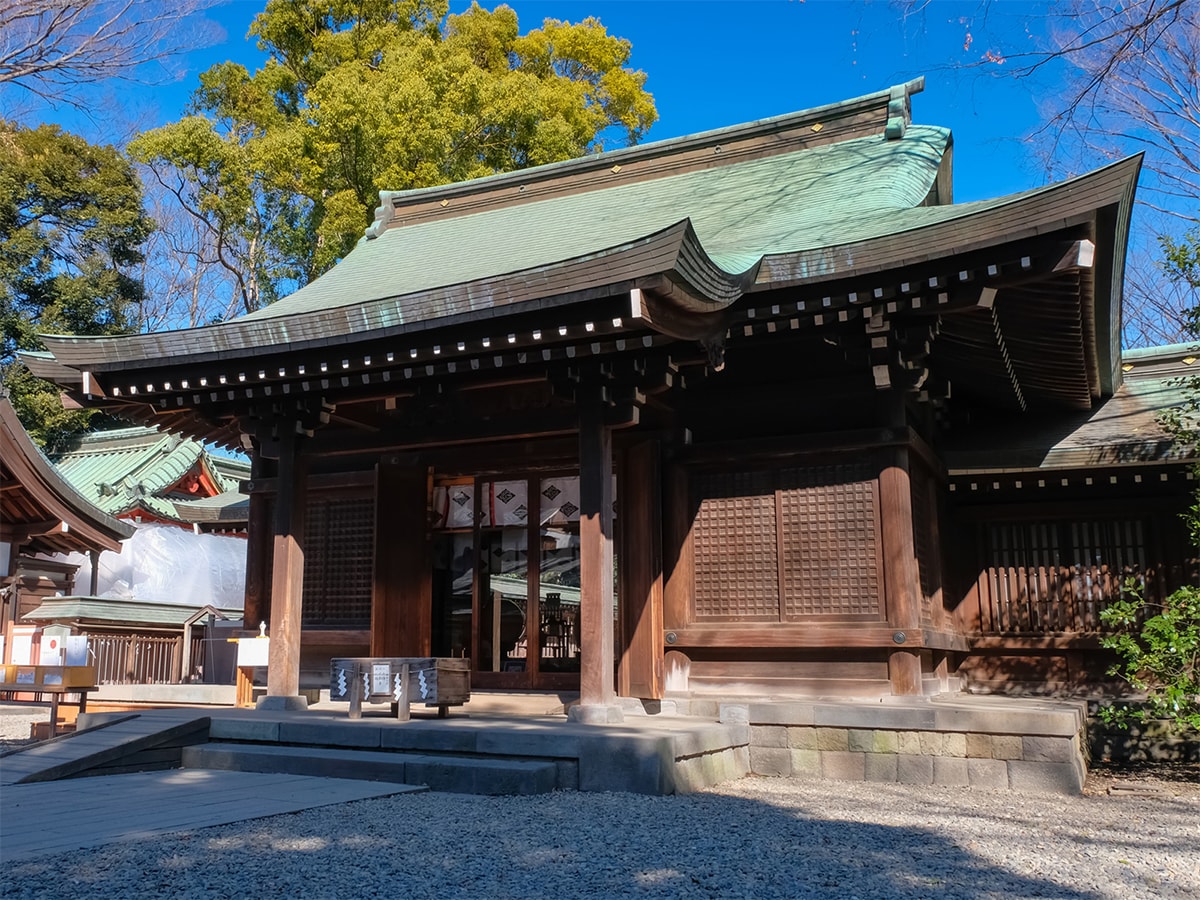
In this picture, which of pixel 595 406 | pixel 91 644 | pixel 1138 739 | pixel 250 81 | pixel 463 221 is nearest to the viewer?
pixel 595 406

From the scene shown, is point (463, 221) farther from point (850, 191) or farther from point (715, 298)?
point (715, 298)

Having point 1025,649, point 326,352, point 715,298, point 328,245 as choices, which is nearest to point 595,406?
point 715,298

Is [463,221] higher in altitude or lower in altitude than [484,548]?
higher

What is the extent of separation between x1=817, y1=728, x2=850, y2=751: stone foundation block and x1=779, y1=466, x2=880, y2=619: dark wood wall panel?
3.22ft

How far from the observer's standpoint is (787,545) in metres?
8.60

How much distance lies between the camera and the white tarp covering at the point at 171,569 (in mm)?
22922

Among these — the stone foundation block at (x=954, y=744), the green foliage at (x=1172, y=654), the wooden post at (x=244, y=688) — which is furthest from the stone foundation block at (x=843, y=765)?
the wooden post at (x=244, y=688)

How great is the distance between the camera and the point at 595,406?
7809 millimetres

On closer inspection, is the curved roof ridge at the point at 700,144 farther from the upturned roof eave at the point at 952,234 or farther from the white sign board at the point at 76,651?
the white sign board at the point at 76,651

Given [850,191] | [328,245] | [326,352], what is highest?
[328,245]

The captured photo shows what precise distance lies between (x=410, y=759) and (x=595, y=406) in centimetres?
288

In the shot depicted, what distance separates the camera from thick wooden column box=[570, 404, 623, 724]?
7.48 metres

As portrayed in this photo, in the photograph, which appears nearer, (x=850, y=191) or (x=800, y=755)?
(x=800, y=755)

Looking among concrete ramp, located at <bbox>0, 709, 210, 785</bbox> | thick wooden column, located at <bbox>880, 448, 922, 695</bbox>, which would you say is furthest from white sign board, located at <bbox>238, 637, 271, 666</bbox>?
thick wooden column, located at <bbox>880, 448, 922, 695</bbox>
